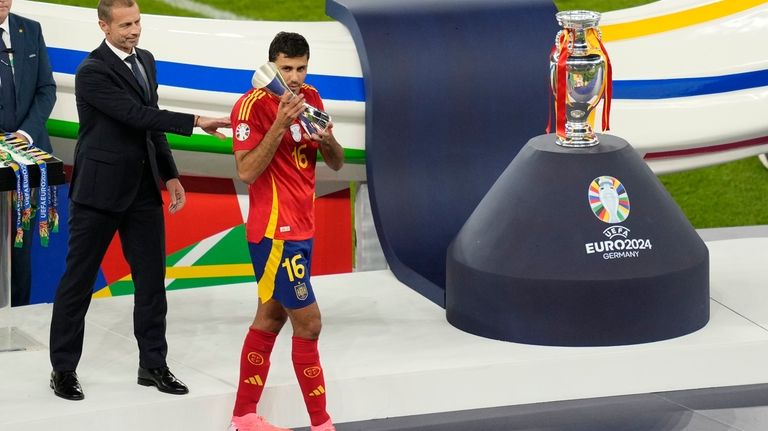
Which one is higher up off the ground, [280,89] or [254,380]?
[280,89]

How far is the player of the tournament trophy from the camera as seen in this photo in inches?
210

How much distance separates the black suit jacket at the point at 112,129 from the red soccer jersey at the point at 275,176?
249 mm

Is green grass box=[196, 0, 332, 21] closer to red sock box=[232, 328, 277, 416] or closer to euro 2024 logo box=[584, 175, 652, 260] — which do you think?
euro 2024 logo box=[584, 175, 652, 260]

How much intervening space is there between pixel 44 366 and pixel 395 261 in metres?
1.51

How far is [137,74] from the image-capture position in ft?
15.3

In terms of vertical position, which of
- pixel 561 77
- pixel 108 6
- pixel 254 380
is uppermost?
pixel 108 6

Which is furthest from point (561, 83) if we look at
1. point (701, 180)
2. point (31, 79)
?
point (701, 180)

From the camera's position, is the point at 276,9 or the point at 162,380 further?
the point at 276,9

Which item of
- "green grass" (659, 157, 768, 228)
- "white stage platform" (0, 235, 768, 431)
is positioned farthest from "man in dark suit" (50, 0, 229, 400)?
"green grass" (659, 157, 768, 228)

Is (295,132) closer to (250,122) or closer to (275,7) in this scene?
(250,122)

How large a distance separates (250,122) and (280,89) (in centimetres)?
13

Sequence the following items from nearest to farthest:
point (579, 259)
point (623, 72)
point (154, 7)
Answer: point (579, 259) < point (623, 72) < point (154, 7)

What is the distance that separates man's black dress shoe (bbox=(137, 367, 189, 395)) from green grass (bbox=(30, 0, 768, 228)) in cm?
453

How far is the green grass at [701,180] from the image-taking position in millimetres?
8688
